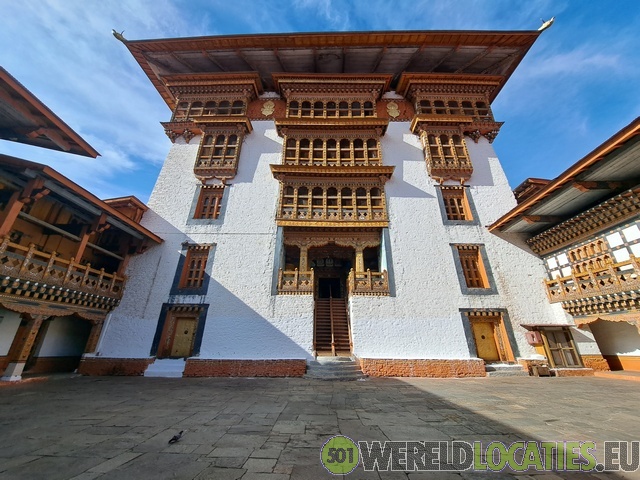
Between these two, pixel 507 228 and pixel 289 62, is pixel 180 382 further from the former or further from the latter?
pixel 289 62

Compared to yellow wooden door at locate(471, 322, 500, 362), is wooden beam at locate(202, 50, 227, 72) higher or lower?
higher

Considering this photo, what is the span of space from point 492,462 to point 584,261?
37.4 feet

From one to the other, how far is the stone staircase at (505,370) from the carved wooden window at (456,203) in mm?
6846

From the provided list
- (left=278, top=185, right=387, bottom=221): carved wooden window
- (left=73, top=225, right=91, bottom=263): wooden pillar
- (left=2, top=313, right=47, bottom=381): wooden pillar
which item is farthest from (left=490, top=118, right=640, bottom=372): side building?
(left=2, top=313, right=47, bottom=381): wooden pillar

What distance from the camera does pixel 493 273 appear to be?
38.7ft

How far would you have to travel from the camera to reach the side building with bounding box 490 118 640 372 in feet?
27.4

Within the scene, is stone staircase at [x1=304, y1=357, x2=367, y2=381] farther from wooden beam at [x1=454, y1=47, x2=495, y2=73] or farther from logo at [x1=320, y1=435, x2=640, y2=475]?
wooden beam at [x1=454, y1=47, x2=495, y2=73]

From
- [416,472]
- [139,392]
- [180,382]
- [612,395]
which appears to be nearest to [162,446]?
[416,472]

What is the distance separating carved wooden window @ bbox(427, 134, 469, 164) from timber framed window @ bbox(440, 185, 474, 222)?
1.69m

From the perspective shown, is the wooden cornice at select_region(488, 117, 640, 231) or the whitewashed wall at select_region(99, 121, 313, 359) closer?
the wooden cornice at select_region(488, 117, 640, 231)

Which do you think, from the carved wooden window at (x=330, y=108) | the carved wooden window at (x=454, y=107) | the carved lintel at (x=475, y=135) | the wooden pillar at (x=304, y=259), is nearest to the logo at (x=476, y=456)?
the wooden pillar at (x=304, y=259)

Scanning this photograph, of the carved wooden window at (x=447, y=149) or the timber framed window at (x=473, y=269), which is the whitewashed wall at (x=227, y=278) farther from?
the carved wooden window at (x=447, y=149)

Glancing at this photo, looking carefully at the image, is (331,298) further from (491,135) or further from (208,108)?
(208,108)

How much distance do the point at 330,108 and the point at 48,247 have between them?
51.9 feet
